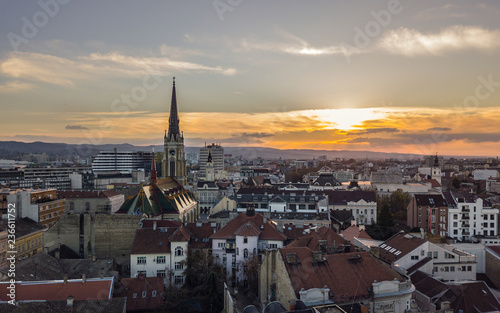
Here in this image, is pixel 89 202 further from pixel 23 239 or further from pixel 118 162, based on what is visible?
pixel 118 162

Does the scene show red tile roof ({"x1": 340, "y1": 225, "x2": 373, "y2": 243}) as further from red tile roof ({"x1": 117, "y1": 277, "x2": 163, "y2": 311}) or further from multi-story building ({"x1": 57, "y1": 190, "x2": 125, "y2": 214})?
multi-story building ({"x1": 57, "y1": 190, "x2": 125, "y2": 214})

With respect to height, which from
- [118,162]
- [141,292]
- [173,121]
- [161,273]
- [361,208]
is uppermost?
[173,121]

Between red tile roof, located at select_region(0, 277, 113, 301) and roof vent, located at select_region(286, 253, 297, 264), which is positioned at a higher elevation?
roof vent, located at select_region(286, 253, 297, 264)

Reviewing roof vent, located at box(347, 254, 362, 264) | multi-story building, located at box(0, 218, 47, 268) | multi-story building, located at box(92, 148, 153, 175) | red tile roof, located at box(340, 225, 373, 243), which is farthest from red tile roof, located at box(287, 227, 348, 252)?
multi-story building, located at box(92, 148, 153, 175)

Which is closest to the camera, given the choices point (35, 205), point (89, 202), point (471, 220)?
point (35, 205)

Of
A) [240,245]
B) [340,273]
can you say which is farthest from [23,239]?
[340,273]

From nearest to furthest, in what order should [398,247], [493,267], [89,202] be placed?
[398,247], [493,267], [89,202]
